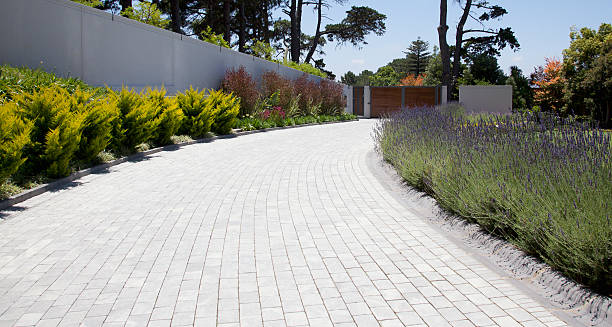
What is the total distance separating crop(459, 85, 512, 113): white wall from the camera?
30656 mm

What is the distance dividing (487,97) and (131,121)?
83.6ft

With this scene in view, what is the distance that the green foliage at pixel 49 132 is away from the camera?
774cm

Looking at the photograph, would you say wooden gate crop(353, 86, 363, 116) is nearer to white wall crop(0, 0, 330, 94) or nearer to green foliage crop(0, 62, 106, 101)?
white wall crop(0, 0, 330, 94)

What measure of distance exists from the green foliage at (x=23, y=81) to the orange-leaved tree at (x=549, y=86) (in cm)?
2720

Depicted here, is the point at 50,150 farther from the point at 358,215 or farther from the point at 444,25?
the point at 444,25

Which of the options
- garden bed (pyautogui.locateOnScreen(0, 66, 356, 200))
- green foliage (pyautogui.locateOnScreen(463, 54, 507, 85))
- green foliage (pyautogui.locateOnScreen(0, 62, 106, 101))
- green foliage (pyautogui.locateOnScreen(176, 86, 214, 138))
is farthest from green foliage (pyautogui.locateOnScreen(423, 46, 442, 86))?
green foliage (pyautogui.locateOnScreen(0, 62, 106, 101))

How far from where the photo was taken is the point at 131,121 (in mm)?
10867

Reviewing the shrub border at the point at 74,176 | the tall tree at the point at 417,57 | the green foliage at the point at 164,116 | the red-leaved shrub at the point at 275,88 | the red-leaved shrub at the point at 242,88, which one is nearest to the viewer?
the shrub border at the point at 74,176

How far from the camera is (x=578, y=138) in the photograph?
564 cm

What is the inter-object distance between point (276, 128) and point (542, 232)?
17.2 metres

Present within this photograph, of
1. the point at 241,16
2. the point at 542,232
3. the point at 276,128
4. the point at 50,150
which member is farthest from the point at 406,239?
the point at 241,16

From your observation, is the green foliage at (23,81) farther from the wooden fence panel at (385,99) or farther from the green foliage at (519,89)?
the wooden fence panel at (385,99)

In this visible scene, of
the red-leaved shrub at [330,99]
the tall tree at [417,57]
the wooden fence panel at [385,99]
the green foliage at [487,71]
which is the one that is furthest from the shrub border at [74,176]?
the tall tree at [417,57]

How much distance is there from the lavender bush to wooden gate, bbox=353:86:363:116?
3456 cm
